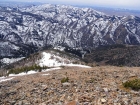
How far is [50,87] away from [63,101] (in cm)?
543

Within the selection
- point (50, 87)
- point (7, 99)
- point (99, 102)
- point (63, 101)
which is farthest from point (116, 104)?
point (7, 99)

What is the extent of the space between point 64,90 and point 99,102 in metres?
5.17

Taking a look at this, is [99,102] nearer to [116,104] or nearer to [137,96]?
[116,104]

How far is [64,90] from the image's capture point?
77.8 ft

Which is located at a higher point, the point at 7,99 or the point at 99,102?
the point at 99,102

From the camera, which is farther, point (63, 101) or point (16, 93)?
point (16, 93)

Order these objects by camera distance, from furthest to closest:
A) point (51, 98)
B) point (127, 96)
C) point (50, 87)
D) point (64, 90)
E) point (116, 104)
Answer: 1. point (50, 87)
2. point (64, 90)
3. point (51, 98)
4. point (127, 96)
5. point (116, 104)

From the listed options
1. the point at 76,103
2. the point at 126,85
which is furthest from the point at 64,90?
the point at 126,85

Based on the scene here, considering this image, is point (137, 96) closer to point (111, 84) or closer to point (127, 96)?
point (127, 96)

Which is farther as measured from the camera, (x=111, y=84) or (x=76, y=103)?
(x=111, y=84)

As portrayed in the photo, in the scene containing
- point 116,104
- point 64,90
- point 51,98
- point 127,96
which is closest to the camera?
point 116,104

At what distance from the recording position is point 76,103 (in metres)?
19.5

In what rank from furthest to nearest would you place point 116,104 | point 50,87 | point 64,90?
point 50,87
point 64,90
point 116,104

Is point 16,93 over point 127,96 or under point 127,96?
under
